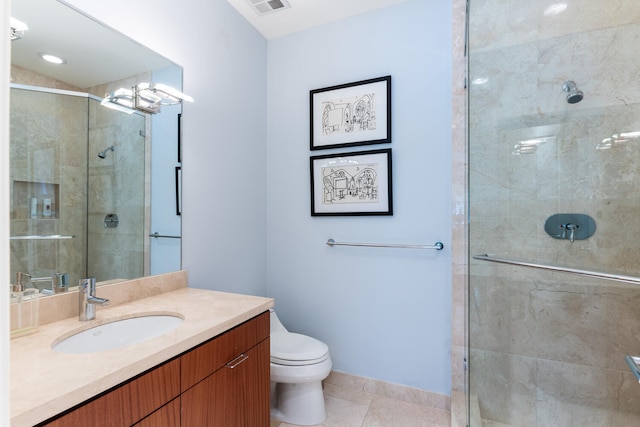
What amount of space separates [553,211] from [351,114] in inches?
50.0

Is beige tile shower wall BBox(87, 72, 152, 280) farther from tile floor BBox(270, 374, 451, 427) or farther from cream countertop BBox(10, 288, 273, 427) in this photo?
tile floor BBox(270, 374, 451, 427)

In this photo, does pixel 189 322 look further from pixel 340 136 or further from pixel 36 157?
pixel 340 136

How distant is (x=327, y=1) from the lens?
6.24ft

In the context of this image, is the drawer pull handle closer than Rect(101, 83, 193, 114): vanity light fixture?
Yes

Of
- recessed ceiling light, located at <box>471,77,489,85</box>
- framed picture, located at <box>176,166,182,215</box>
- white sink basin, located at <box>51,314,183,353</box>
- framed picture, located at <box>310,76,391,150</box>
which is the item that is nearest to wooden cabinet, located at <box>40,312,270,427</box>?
white sink basin, located at <box>51,314,183,353</box>

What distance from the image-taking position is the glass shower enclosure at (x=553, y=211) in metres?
1.39

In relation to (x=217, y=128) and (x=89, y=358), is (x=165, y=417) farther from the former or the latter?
(x=217, y=128)

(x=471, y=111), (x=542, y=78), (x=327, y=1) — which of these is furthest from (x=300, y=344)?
(x=327, y=1)

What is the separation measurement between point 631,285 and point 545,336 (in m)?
0.44

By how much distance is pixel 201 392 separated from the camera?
944 millimetres

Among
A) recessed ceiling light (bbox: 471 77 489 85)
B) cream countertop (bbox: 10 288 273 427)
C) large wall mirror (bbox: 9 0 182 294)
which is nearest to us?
cream countertop (bbox: 10 288 273 427)

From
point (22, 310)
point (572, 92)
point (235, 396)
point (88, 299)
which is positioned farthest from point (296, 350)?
point (572, 92)

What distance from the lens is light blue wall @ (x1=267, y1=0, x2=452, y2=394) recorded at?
1834 mm

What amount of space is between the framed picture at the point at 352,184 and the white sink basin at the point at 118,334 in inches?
47.7
